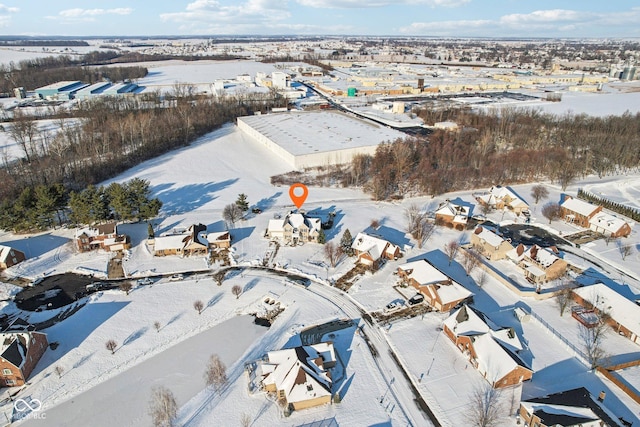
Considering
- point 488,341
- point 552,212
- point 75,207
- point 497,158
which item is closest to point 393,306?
point 488,341

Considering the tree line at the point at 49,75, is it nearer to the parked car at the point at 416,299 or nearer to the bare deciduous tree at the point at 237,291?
the bare deciduous tree at the point at 237,291

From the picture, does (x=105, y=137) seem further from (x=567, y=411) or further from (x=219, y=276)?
(x=567, y=411)

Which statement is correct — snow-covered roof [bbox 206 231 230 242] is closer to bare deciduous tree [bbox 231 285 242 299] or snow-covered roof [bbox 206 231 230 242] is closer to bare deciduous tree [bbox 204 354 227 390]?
bare deciduous tree [bbox 231 285 242 299]

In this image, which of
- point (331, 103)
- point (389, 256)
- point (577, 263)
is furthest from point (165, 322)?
point (331, 103)

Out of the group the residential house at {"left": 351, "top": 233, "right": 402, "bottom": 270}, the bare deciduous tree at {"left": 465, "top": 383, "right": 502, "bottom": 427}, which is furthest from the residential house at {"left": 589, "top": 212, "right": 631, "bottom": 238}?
the bare deciduous tree at {"left": 465, "top": 383, "right": 502, "bottom": 427}

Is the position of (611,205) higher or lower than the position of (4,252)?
lower

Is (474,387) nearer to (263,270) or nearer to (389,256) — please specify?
(389,256)

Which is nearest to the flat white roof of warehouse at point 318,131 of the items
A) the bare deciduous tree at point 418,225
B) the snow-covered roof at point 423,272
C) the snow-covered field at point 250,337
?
the bare deciduous tree at point 418,225
